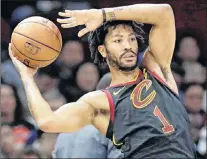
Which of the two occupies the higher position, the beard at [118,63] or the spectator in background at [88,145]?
the beard at [118,63]

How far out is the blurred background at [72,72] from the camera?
6270 millimetres

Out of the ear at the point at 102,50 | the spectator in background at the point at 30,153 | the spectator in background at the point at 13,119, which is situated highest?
the ear at the point at 102,50

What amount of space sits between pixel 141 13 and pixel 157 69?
384 millimetres

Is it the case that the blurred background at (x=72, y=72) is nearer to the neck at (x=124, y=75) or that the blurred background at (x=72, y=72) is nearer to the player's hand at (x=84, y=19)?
the neck at (x=124, y=75)

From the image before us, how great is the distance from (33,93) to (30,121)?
2.56 metres

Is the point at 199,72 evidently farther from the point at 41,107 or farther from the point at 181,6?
the point at 41,107

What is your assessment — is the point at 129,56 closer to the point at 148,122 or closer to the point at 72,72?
the point at 148,122

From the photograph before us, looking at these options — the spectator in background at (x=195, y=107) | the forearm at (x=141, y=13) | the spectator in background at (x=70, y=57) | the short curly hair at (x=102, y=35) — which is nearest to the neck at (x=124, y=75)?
the short curly hair at (x=102, y=35)

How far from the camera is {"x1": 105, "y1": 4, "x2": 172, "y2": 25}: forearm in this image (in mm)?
4051

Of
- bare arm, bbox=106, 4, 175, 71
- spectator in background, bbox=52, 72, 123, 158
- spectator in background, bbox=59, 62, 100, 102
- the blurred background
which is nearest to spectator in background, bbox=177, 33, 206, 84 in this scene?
the blurred background

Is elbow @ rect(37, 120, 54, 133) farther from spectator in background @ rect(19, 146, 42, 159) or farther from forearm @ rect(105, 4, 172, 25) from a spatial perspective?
spectator in background @ rect(19, 146, 42, 159)

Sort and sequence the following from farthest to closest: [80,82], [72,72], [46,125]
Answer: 1. [72,72]
2. [80,82]
3. [46,125]

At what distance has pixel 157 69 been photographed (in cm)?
423

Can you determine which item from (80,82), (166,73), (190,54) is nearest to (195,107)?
(190,54)
